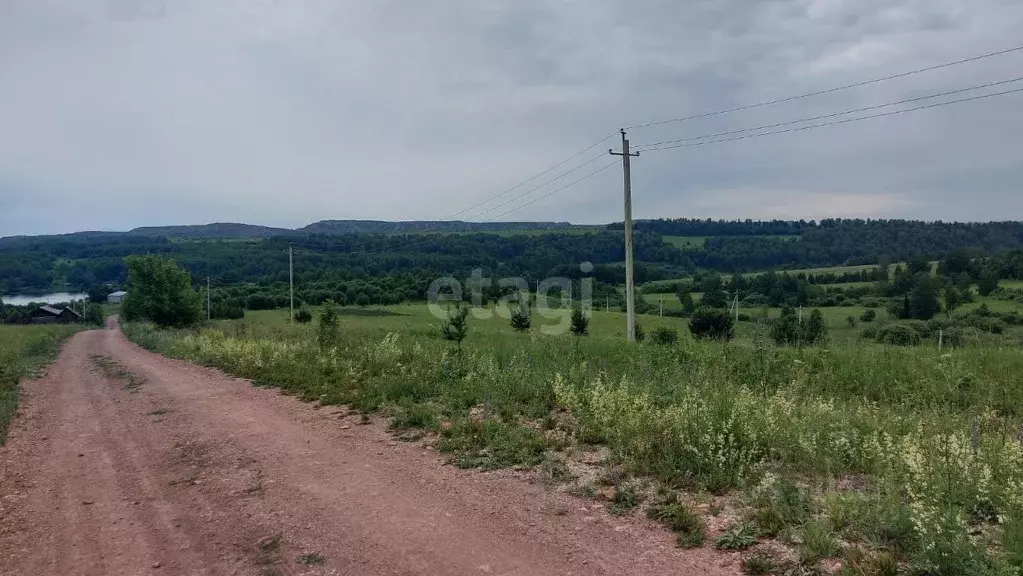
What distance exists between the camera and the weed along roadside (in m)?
3.16

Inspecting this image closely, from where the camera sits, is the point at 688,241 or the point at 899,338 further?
the point at 688,241

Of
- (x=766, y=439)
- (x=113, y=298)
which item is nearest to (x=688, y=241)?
(x=766, y=439)

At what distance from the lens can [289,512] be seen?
429 centimetres

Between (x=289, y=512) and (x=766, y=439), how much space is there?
3816mm

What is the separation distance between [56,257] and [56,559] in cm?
10731

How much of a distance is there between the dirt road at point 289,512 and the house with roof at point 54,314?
9571 cm

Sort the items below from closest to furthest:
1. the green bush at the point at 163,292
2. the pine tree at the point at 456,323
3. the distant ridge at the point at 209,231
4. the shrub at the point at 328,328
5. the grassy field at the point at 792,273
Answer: the shrub at the point at 328,328, the pine tree at the point at 456,323, the green bush at the point at 163,292, the grassy field at the point at 792,273, the distant ridge at the point at 209,231

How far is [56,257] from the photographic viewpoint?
8738 cm

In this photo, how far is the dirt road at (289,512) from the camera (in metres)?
3.46

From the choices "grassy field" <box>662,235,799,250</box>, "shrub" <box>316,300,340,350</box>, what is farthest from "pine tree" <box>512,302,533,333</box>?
"grassy field" <box>662,235,799,250</box>

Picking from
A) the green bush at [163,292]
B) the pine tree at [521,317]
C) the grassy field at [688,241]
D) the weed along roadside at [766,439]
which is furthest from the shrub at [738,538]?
the grassy field at [688,241]

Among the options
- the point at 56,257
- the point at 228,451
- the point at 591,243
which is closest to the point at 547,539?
the point at 228,451

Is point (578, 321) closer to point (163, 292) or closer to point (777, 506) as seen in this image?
point (163, 292)

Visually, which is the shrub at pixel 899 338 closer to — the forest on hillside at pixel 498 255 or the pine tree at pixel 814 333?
the pine tree at pixel 814 333
